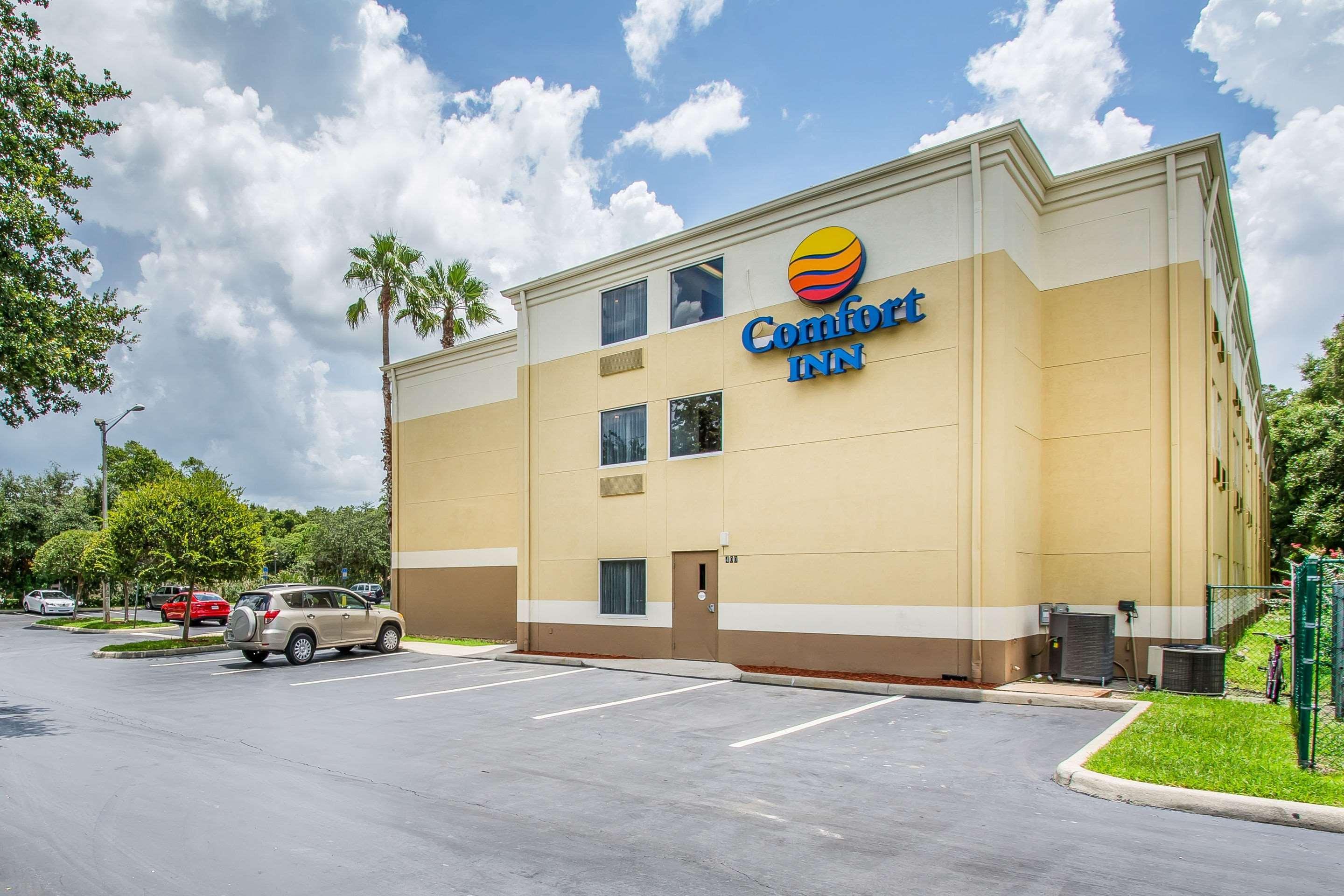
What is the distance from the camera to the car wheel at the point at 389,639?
65.6 ft

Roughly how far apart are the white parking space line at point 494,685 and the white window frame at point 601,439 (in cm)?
281

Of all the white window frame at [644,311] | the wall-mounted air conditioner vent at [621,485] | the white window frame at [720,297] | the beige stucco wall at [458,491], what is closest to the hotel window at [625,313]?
the white window frame at [644,311]

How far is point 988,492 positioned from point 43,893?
12.1 metres

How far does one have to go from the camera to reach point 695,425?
16844mm

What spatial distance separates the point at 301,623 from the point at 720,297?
38.8ft

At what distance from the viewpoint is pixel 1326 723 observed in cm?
903

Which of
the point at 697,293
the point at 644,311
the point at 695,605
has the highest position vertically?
the point at 697,293

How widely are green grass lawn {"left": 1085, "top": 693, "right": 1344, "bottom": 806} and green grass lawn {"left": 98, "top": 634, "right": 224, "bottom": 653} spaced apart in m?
22.9

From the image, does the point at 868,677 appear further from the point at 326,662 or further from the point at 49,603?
the point at 49,603

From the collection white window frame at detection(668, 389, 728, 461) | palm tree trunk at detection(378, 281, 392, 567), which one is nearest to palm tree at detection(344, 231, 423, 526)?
palm tree trunk at detection(378, 281, 392, 567)

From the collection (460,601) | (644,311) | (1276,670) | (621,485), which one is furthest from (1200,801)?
Result: (460,601)

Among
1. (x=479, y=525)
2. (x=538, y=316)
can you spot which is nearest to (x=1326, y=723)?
(x=538, y=316)

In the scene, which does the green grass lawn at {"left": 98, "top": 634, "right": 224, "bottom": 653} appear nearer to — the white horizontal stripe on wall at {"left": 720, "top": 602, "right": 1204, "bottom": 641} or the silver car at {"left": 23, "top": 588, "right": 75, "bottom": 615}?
the white horizontal stripe on wall at {"left": 720, "top": 602, "right": 1204, "bottom": 641}

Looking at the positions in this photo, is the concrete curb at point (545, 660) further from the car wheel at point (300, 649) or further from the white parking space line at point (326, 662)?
the car wheel at point (300, 649)
